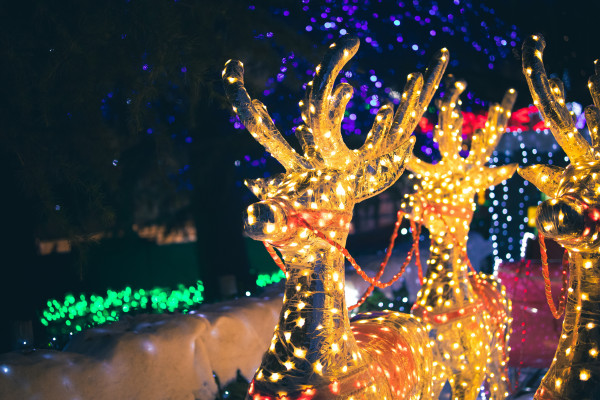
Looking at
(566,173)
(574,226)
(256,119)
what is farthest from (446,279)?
(256,119)

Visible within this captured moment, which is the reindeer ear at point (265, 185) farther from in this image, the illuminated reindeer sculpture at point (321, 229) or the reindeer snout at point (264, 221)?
the reindeer snout at point (264, 221)

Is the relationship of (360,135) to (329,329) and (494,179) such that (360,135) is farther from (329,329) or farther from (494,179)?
(329,329)

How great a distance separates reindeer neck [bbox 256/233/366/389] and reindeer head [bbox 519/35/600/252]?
2.39 feet

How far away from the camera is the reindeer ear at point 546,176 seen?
2145 millimetres

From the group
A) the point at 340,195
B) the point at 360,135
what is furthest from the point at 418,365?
the point at 360,135

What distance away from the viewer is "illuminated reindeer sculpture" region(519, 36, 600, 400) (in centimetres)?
171

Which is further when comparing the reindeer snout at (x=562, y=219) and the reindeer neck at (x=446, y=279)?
the reindeer neck at (x=446, y=279)

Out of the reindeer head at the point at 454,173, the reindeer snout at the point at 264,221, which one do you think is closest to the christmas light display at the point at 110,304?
the reindeer head at the point at 454,173

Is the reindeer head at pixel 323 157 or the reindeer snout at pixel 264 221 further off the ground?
the reindeer head at pixel 323 157

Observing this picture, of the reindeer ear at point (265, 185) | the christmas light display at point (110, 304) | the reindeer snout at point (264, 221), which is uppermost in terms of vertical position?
the reindeer ear at point (265, 185)

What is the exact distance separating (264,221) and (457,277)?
5.84 ft

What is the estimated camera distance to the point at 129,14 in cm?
289

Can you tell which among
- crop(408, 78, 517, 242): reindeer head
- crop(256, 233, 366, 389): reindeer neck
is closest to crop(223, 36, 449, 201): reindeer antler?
crop(256, 233, 366, 389): reindeer neck

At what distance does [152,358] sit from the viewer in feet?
8.57
